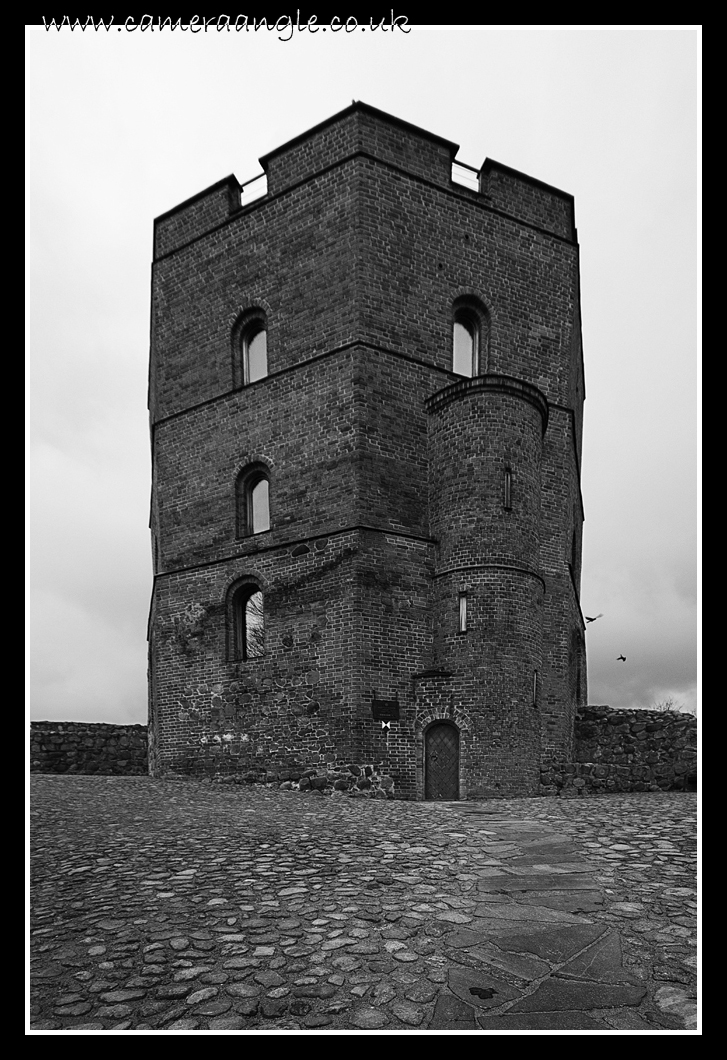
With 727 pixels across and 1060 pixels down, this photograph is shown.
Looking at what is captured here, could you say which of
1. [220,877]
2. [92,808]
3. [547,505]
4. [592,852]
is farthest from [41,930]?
[547,505]

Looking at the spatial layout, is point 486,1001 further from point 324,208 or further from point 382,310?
point 324,208

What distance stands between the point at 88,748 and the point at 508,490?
13.1 meters

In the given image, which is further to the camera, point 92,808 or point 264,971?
point 92,808

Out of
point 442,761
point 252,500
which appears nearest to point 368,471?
point 252,500

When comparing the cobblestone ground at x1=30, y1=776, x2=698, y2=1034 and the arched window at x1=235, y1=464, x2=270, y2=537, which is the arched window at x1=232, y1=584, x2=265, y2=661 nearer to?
the arched window at x1=235, y1=464, x2=270, y2=537

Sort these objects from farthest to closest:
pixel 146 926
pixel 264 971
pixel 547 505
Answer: pixel 547 505
pixel 146 926
pixel 264 971

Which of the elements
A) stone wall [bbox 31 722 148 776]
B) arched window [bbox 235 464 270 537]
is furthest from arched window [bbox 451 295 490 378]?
stone wall [bbox 31 722 148 776]

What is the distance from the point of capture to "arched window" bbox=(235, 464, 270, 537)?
15.1 meters

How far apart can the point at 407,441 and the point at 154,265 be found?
8.73m

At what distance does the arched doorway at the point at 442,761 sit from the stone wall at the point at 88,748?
965 cm

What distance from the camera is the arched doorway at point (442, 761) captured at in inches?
488

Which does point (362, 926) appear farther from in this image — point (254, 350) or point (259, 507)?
point (254, 350)

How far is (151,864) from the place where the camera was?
5.78 m

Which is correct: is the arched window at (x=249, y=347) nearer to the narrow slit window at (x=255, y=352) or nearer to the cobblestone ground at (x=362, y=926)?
the narrow slit window at (x=255, y=352)
